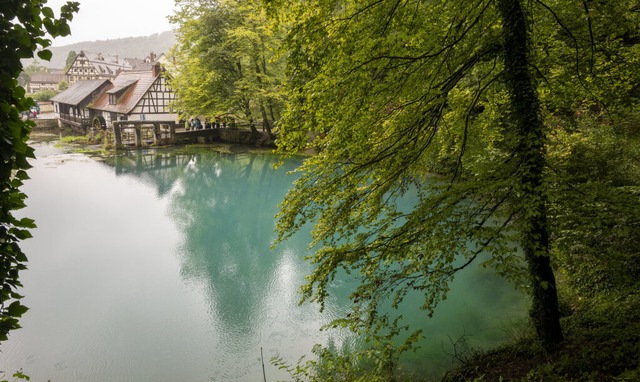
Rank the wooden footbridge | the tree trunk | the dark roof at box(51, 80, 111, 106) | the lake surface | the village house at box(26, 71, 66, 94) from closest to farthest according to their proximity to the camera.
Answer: the tree trunk → the lake surface → the wooden footbridge → the dark roof at box(51, 80, 111, 106) → the village house at box(26, 71, 66, 94)

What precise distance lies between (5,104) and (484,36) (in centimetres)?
483

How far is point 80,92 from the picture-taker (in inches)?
1565

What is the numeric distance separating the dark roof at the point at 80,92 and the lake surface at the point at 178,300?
24.5 m

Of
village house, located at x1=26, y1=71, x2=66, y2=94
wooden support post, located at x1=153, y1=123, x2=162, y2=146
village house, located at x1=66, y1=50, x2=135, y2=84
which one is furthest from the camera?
village house, located at x1=26, y1=71, x2=66, y2=94

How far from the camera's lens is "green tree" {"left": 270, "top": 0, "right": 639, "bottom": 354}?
396cm

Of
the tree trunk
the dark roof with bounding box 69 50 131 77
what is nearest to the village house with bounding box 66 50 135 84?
the dark roof with bounding box 69 50 131 77

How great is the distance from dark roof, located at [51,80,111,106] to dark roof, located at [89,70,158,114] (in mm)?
814

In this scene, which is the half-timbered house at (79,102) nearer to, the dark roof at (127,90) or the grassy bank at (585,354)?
the dark roof at (127,90)

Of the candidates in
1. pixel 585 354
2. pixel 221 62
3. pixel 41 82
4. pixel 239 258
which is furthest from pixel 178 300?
pixel 41 82

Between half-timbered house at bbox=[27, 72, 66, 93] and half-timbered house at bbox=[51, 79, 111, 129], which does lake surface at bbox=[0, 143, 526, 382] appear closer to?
half-timbered house at bbox=[51, 79, 111, 129]

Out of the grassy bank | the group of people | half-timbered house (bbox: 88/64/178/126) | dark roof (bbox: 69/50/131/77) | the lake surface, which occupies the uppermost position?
dark roof (bbox: 69/50/131/77)

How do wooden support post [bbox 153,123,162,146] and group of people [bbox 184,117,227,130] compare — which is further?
group of people [bbox 184,117,227,130]

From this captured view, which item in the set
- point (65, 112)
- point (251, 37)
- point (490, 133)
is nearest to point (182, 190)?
point (251, 37)

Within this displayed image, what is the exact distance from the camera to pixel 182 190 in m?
19.9
